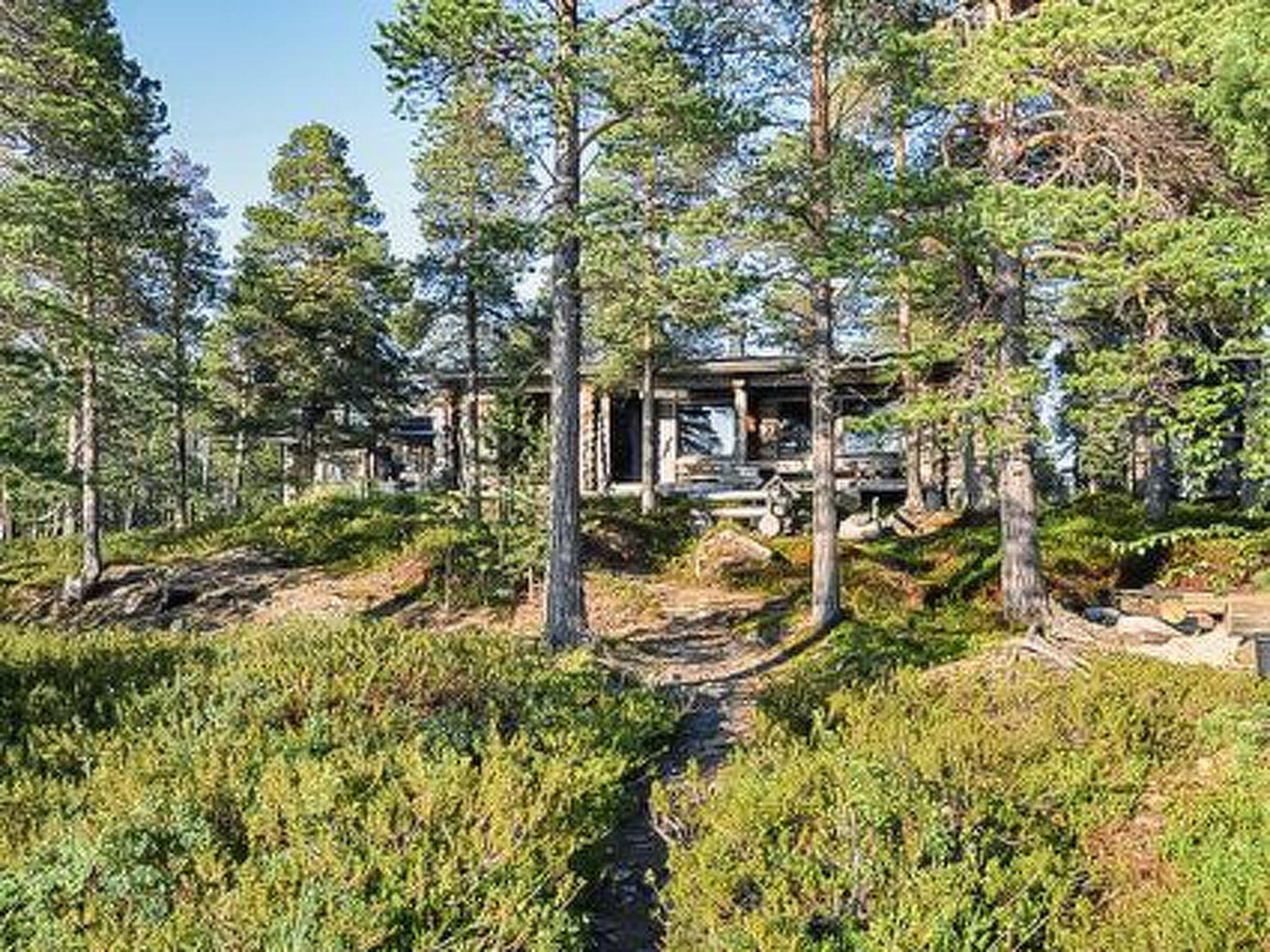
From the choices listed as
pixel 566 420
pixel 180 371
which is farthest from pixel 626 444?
pixel 566 420

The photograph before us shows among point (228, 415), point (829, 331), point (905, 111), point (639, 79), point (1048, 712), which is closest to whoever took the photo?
point (1048, 712)

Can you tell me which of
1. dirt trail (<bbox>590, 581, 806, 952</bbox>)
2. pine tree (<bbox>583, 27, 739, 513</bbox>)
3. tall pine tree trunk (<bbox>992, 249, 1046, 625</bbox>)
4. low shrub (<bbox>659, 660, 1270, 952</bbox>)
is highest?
pine tree (<bbox>583, 27, 739, 513</bbox>)

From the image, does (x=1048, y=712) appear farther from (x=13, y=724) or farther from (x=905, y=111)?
(x=905, y=111)

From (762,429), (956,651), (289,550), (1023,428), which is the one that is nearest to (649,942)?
(956,651)

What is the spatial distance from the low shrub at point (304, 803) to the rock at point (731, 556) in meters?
10.9

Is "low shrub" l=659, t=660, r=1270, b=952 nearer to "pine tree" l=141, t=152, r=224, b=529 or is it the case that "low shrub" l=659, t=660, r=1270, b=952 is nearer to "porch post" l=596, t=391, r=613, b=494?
"pine tree" l=141, t=152, r=224, b=529

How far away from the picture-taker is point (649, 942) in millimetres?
5020

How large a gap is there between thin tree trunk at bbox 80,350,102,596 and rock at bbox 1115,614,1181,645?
18981 mm

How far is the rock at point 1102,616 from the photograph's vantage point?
15131 mm

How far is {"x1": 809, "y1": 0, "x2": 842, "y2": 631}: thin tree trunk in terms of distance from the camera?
14.0 m

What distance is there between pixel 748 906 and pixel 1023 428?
9.43 m

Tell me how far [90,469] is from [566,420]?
11771 millimetres

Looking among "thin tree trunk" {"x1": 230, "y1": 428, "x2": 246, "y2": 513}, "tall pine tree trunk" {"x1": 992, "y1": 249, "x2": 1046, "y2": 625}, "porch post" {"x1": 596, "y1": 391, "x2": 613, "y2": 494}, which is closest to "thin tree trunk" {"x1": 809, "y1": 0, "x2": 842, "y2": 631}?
"tall pine tree trunk" {"x1": 992, "y1": 249, "x2": 1046, "y2": 625}

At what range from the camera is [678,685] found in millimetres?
11969
